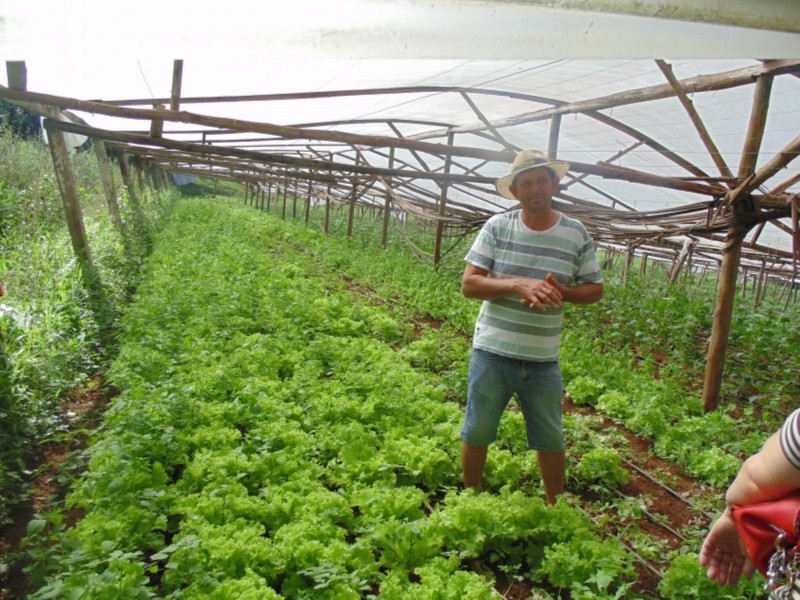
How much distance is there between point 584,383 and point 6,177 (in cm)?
1132

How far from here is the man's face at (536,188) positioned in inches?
134

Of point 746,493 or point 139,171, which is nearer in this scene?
point 746,493

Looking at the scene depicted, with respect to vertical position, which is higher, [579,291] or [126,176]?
[579,291]

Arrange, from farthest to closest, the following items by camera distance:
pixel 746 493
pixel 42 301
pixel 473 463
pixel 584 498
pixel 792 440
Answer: pixel 42 301, pixel 584 498, pixel 473 463, pixel 746 493, pixel 792 440

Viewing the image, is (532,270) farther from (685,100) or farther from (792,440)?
(685,100)

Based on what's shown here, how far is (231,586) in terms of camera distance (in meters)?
2.83

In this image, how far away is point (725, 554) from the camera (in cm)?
184

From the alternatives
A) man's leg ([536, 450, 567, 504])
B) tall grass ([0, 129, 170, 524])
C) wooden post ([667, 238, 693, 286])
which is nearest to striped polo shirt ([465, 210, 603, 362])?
man's leg ([536, 450, 567, 504])

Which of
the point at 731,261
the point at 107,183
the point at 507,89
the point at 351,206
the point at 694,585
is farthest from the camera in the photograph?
the point at 351,206

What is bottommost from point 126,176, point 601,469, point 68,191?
point 601,469

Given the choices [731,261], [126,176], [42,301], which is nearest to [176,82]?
[42,301]

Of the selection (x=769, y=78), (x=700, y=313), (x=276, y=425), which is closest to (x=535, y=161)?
(x=276, y=425)

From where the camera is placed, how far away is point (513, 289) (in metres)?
3.27

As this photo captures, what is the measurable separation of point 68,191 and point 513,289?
26.8 ft
